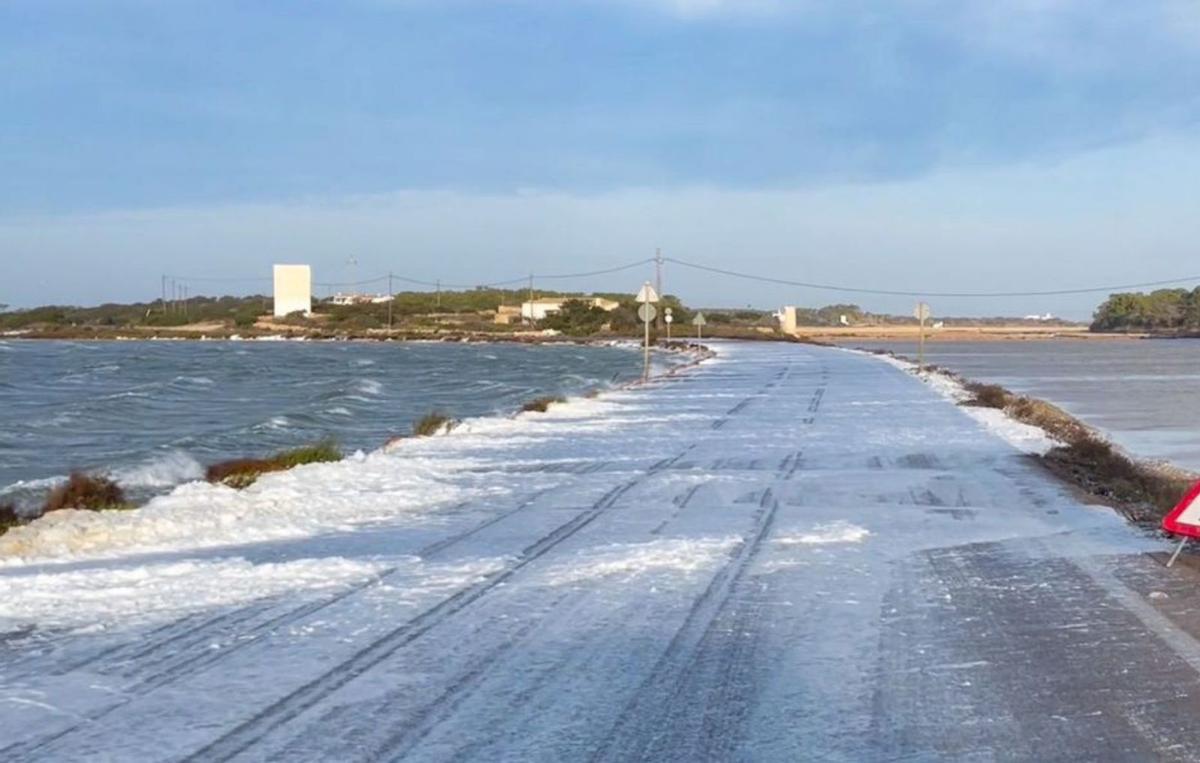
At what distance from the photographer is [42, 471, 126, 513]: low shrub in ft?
49.8

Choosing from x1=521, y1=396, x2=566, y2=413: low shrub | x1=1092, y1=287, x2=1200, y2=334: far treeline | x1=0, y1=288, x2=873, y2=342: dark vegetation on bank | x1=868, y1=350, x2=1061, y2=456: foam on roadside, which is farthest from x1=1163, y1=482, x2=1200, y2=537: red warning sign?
x1=1092, y1=287, x2=1200, y2=334: far treeline

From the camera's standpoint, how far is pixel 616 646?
822cm


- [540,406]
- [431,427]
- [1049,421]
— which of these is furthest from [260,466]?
[1049,421]

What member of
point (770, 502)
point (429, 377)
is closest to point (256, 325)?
point (429, 377)

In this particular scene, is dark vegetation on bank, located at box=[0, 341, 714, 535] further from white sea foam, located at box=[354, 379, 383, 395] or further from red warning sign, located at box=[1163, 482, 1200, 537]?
white sea foam, located at box=[354, 379, 383, 395]

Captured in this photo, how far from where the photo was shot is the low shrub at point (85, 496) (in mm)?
15188

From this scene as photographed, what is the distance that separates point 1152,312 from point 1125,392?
153 metres

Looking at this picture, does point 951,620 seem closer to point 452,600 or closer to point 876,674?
point 876,674

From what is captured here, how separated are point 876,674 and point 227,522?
298 inches

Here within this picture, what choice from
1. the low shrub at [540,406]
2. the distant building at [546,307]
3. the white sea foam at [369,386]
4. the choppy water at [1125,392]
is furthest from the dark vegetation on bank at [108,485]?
the distant building at [546,307]

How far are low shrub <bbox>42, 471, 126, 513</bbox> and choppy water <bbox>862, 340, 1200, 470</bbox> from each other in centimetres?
1595

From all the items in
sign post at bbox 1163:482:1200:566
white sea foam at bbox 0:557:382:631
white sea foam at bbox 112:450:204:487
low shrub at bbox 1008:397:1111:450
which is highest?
sign post at bbox 1163:482:1200:566

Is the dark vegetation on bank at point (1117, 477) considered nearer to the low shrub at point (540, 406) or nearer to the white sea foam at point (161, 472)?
the low shrub at point (540, 406)

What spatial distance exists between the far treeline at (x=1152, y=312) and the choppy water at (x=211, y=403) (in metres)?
129
